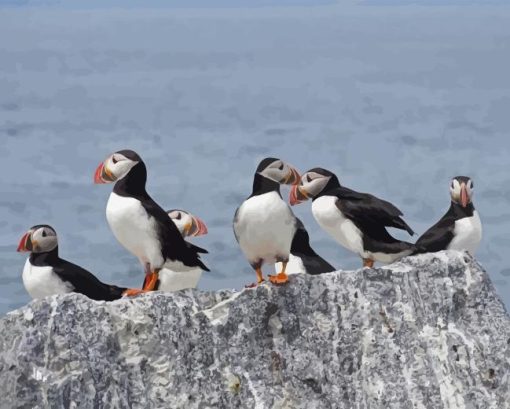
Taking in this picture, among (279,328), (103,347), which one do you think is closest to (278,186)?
(279,328)

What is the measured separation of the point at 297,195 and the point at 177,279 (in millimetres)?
1358

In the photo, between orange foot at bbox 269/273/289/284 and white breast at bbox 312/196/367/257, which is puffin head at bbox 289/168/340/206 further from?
orange foot at bbox 269/273/289/284

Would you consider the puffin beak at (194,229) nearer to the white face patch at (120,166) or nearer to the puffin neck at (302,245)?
the puffin neck at (302,245)

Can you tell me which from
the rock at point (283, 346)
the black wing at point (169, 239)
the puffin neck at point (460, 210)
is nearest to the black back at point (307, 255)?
the puffin neck at point (460, 210)

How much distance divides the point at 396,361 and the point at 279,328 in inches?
38.8

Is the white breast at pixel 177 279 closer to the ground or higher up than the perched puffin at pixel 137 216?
closer to the ground

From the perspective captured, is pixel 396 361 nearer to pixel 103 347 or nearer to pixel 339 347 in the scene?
pixel 339 347

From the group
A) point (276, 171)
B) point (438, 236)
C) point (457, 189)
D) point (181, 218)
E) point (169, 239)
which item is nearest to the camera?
point (276, 171)

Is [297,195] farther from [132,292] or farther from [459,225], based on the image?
[459,225]

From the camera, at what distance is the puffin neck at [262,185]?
429 inches

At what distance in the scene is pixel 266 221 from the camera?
10727 mm

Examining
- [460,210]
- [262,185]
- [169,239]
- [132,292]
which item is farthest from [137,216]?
[460,210]

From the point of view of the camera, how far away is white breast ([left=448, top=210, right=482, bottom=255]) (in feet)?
44.7

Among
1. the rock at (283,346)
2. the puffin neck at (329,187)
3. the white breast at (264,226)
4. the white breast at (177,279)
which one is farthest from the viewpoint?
the white breast at (177,279)
